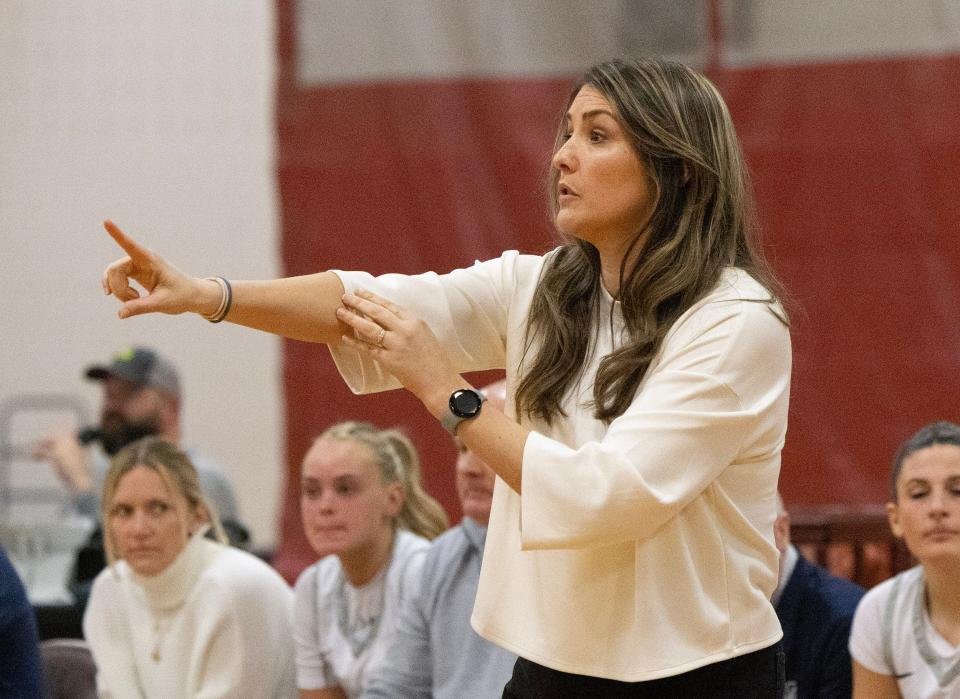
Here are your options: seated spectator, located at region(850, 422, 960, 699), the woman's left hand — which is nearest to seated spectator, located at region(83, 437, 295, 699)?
seated spectator, located at region(850, 422, 960, 699)

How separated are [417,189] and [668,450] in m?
3.44

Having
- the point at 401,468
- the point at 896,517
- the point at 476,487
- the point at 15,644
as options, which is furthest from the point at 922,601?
the point at 15,644

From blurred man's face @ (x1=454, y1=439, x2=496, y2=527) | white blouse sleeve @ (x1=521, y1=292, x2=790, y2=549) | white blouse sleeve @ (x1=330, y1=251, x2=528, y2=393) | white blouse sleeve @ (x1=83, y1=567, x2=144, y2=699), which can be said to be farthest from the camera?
white blouse sleeve @ (x1=83, y1=567, x2=144, y2=699)

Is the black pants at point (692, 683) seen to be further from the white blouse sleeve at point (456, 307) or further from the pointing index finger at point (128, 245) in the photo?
the pointing index finger at point (128, 245)

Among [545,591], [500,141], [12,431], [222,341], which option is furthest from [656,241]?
[12,431]

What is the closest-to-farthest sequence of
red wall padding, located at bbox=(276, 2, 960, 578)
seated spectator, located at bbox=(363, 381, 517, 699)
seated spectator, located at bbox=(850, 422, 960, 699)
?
seated spectator, located at bbox=(850, 422, 960, 699) → seated spectator, located at bbox=(363, 381, 517, 699) → red wall padding, located at bbox=(276, 2, 960, 578)

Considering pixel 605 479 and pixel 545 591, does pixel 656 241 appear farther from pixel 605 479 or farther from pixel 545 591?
pixel 545 591

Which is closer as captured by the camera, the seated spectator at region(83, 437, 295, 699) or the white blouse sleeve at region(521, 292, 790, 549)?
the white blouse sleeve at region(521, 292, 790, 549)

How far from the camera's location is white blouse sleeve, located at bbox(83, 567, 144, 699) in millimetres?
3209

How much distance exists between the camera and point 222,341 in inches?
227

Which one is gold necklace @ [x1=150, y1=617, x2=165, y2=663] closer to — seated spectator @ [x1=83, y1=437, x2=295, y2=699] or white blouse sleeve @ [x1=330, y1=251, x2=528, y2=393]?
seated spectator @ [x1=83, y1=437, x2=295, y2=699]

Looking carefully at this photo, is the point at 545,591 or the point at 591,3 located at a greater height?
the point at 591,3

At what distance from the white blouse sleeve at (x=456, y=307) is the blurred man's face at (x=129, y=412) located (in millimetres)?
3281

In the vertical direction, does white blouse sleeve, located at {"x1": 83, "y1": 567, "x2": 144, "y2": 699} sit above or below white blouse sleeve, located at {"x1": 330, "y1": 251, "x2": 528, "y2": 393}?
below
